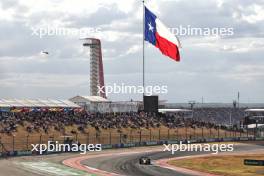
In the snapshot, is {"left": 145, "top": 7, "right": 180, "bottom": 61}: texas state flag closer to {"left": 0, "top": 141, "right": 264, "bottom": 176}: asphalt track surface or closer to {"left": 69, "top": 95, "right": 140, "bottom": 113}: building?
{"left": 0, "top": 141, "right": 264, "bottom": 176}: asphalt track surface

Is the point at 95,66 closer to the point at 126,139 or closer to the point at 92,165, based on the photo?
the point at 126,139

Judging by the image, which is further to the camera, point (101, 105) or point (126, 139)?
point (101, 105)

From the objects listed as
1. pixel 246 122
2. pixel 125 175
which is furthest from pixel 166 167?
pixel 246 122

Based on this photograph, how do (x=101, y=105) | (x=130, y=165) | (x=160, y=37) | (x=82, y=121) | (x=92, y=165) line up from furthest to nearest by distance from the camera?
(x=101, y=105) → (x=82, y=121) → (x=160, y=37) → (x=130, y=165) → (x=92, y=165)

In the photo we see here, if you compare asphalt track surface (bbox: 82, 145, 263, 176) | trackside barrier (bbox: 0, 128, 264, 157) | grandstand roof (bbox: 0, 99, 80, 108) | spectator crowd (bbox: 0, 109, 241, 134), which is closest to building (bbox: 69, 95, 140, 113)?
grandstand roof (bbox: 0, 99, 80, 108)

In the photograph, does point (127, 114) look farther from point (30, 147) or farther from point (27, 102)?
point (30, 147)

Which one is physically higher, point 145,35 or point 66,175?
point 145,35

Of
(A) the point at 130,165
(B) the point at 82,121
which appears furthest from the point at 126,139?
(A) the point at 130,165
